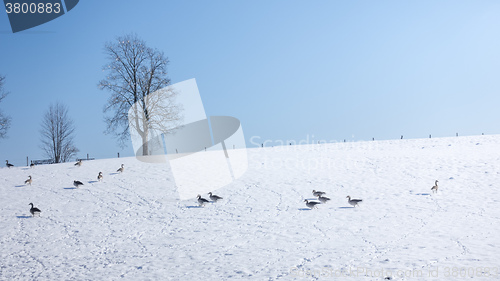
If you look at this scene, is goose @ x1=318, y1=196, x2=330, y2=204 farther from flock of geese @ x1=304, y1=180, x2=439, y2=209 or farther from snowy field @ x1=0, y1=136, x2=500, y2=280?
snowy field @ x1=0, y1=136, x2=500, y2=280

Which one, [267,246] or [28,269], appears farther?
[267,246]

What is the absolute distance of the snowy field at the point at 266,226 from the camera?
41.8 feet

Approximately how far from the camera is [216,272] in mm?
12484

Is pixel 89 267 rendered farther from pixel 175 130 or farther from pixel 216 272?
pixel 175 130

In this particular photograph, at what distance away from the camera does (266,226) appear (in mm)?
17656

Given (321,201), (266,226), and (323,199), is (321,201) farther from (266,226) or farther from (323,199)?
→ (266,226)

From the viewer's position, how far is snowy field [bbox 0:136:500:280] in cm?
1273

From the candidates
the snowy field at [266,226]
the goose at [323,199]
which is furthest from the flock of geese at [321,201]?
the snowy field at [266,226]

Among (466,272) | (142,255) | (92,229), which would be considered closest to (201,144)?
(92,229)

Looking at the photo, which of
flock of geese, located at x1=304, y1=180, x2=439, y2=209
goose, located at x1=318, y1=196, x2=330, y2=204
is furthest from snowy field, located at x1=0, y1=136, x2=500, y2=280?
goose, located at x1=318, y1=196, x2=330, y2=204

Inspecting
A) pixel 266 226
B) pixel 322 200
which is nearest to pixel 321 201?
pixel 322 200

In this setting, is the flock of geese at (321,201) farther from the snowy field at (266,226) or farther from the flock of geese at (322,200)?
the snowy field at (266,226)

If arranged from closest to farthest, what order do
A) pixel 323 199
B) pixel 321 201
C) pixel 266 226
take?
pixel 266 226 < pixel 323 199 < pixel 321 201

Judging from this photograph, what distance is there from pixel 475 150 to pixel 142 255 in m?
36.9
